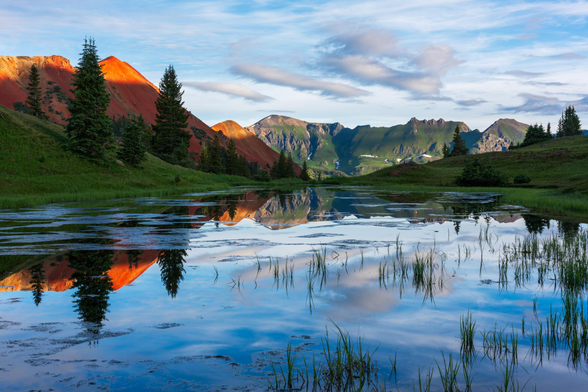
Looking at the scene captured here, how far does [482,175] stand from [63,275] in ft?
196

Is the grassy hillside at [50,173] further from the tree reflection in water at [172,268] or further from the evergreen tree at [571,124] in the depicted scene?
the evergreen tree at [571,124]

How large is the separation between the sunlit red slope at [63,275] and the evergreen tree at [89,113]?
117 feet

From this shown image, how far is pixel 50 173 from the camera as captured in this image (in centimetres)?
3622

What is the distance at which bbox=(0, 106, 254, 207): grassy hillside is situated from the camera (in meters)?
31.5

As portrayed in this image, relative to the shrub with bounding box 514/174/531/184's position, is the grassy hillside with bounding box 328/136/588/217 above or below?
above

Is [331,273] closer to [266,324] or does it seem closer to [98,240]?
[266,324]

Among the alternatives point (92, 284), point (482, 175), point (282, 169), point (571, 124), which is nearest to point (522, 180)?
point (482, 175)

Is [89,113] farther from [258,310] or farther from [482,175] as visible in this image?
[482,175]

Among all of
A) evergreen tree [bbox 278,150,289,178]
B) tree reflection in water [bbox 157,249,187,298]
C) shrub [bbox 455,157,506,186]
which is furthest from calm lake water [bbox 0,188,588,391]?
evergreen tree [bbox 278,150,289,178]

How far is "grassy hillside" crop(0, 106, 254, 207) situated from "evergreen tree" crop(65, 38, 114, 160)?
64.7 inches

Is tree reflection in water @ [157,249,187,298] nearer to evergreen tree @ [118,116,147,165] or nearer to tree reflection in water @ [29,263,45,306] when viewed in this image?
tree reflection in water @ [29,263,45,306]

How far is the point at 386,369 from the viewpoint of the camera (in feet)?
17.1

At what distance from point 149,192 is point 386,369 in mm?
39840

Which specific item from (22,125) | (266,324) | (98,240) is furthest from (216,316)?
(22,125)
